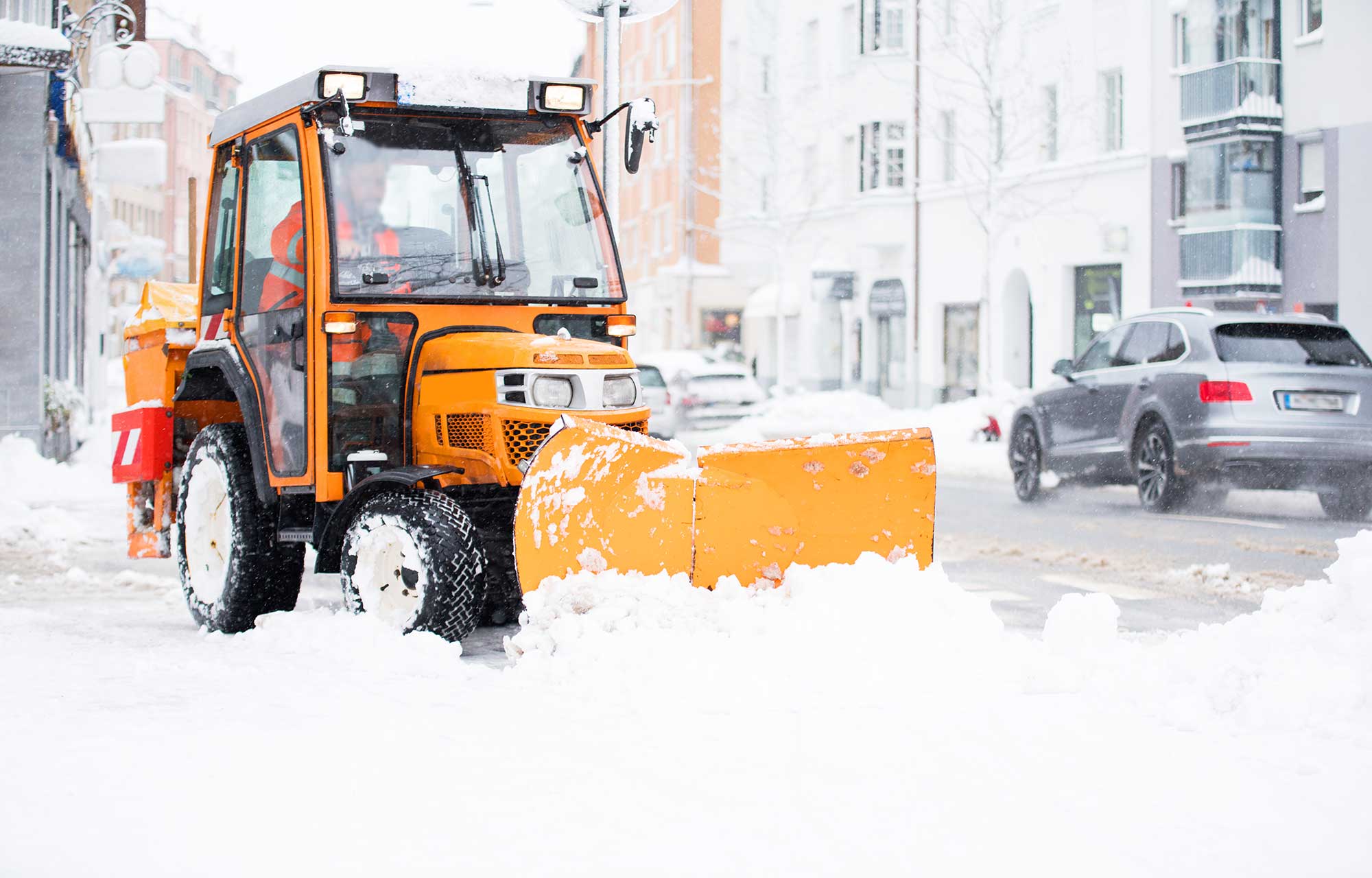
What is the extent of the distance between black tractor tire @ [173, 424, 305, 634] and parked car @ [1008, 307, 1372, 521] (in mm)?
8084

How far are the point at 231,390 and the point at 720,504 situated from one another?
8.94ft

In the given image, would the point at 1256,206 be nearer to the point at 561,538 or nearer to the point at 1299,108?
the point at 1299,108

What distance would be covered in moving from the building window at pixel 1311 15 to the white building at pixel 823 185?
12.6 m

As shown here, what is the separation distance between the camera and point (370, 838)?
4.03 metres

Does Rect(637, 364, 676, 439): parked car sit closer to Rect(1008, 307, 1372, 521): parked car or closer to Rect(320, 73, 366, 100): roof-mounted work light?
Rect(1008, 307, 1372, 521): parked car

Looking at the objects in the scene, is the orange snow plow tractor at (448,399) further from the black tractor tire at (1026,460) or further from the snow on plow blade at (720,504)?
the black tractor tire at (1026,460)

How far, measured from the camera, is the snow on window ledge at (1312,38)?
27047 millimetres

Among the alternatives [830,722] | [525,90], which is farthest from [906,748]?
[525,90]

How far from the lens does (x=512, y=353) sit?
6.73 meters

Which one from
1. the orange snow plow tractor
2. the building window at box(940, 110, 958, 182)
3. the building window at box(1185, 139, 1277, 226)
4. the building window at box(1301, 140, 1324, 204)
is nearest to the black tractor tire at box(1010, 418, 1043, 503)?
the orange snow plow tractor

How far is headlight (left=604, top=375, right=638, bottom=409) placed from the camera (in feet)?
23.1

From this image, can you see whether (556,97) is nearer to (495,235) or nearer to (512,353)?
(495,235)

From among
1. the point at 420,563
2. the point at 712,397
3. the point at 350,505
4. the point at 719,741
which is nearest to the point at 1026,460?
the point at 350,505

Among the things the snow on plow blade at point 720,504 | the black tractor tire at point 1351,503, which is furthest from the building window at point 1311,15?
the snow on plow blade at point 720,504
